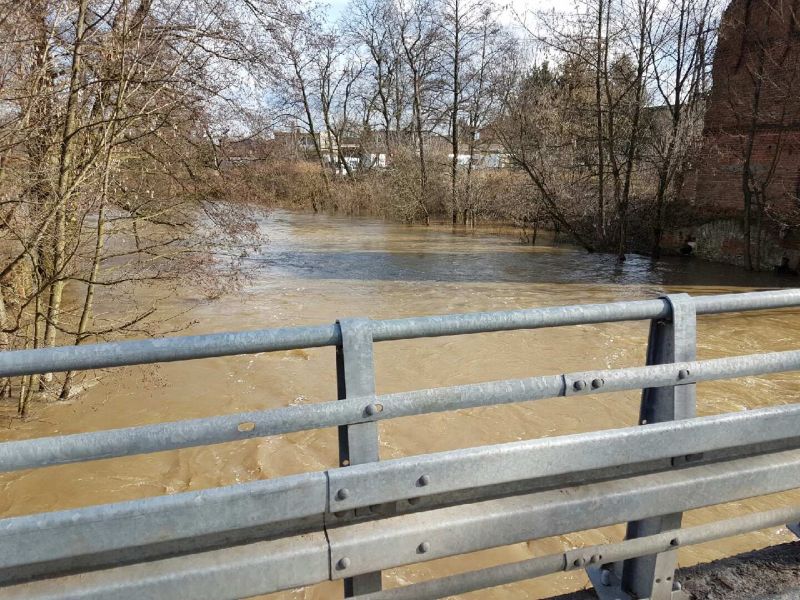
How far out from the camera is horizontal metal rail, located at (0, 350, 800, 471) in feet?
5.41

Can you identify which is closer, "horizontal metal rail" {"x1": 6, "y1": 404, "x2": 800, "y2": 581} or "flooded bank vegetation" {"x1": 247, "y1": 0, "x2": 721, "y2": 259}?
"horizontal metal rail" {"x1": 6, "y1": 404, "x2": 800, "y2": 581}

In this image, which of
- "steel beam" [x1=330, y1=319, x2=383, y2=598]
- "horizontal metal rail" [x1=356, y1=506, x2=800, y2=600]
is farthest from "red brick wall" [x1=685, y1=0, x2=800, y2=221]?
"steel beam" [x1=330, y1=319, x2=383, y2=598]

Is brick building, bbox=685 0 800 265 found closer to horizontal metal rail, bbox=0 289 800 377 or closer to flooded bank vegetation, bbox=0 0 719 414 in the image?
flooded bank vegetation, bbox=0 0 719 414

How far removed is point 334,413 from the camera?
1.86m

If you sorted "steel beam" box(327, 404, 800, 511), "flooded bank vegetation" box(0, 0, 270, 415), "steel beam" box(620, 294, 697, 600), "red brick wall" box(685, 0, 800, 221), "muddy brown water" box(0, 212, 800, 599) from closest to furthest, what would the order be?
"steel beam" box(327, 404, 800, 511) < "steel beam" box(620, 294, 697, 600) < "muddy brown water" box(0, 212, 800, 599) < "flooded bank vegetation" box(0, 0, 270, 415) < "red brick wall" box(685, 0, 800, 221)

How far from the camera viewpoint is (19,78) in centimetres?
602

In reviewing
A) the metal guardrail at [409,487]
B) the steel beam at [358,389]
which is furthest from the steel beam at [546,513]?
the steel beam at [358,389]

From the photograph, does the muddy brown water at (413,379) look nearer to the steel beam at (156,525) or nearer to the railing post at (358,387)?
the railing post at (358,387)

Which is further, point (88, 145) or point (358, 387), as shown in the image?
point (88, 145)

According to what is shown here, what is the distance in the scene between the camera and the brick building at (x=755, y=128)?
14406mm

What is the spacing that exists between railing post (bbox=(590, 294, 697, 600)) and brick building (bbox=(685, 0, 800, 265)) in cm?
1410

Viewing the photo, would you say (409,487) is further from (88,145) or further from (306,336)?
(88,145)

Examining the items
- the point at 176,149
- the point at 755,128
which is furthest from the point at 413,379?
the point at 755,128

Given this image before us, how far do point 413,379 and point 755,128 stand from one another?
12.5 m
